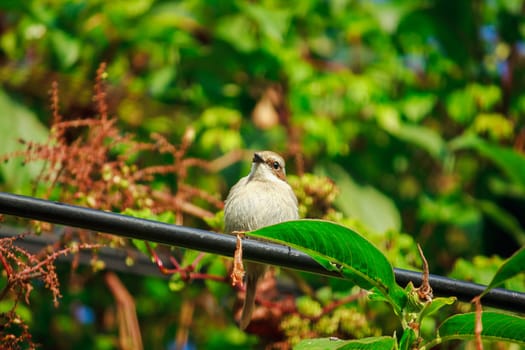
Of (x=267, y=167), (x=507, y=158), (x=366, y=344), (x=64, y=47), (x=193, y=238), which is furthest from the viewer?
(x=64, y=47)

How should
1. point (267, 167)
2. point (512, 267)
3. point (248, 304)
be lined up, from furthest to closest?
point (267, 167), point (248, 304), point (512, 267)

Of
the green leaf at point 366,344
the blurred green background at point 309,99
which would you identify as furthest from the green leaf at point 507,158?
the green leaf at point 366,344

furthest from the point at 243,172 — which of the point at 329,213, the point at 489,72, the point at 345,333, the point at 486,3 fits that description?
the point at 486,3

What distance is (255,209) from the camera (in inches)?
145

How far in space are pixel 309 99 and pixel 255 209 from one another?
1139mm

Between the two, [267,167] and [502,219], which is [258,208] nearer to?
[267,167]

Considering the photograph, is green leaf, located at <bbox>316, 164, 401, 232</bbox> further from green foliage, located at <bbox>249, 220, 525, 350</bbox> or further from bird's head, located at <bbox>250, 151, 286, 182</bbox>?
green foliage, located at <bbox>249, 220, 525, 350</bbox>

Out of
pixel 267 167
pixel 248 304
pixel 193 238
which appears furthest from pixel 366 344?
pixel 267 167

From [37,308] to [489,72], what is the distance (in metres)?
3.36

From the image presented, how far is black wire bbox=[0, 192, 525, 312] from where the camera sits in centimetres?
211

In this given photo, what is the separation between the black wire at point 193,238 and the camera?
82.9 inches

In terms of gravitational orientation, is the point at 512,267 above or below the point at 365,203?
below

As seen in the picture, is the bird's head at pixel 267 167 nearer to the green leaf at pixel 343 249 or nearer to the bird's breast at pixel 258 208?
the bird's breast at pixel 258 208

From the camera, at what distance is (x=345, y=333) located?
3.55 meters
